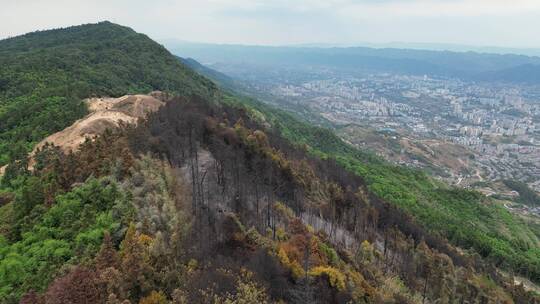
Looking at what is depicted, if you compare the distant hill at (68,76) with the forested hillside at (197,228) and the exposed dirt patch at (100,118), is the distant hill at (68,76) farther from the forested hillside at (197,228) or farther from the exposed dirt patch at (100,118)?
the exposed dirt patch at (100,118)

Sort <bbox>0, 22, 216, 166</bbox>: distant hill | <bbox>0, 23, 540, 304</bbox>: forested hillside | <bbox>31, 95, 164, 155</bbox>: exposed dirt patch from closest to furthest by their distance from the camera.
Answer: <bbox>0, 23, 540, 304</bbox>: forested hillside, <bbox>31, 95, 164, 155</bbox>: exposed dirt patch, <bbox>0, 22, 216, 166</bbox>: distant hill

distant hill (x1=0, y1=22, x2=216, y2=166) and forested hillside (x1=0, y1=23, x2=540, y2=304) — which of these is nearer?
forested hillside (x1=0, y1=23, x2=540, y2=304)

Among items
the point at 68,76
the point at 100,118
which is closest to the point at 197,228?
the point at 100,118

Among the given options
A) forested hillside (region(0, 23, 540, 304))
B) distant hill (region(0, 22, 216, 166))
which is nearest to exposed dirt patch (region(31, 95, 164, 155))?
forested hillside (region(0, 23, 540, 304))

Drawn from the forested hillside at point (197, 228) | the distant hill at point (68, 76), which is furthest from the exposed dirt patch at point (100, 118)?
the distant hill at point (68, 76)

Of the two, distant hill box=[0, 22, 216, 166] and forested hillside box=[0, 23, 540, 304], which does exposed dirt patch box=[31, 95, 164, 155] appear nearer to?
forested hillside box=[0, 23, 540, 304]

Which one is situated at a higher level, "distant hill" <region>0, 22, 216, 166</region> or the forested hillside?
"distant hill" <region>0, 22, 216, 166</region>

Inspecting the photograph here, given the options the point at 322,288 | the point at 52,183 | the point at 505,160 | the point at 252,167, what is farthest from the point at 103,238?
the point at 505,160
